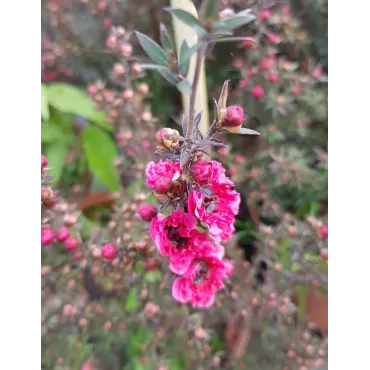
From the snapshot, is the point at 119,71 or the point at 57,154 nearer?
the point at 119,71

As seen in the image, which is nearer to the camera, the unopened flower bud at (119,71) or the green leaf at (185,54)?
the green leaf at (185,54)

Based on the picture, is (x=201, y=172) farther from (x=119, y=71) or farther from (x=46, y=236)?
(x=119, y=71)

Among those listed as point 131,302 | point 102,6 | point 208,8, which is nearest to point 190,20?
point 208,8

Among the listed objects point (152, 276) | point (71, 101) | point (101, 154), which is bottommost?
point (152, 276)

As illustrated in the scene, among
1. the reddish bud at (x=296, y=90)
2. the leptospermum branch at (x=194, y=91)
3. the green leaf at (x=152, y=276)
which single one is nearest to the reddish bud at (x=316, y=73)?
the reddish bud at (x=296, y=90)

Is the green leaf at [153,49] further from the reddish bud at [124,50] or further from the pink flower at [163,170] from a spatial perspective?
the reddish bud at [124,50]

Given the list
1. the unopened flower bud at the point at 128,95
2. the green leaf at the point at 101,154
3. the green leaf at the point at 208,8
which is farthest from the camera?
the green leaf at the point at 101,154

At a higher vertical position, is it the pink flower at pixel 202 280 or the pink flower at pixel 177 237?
the pink flower at pixel 177 237
